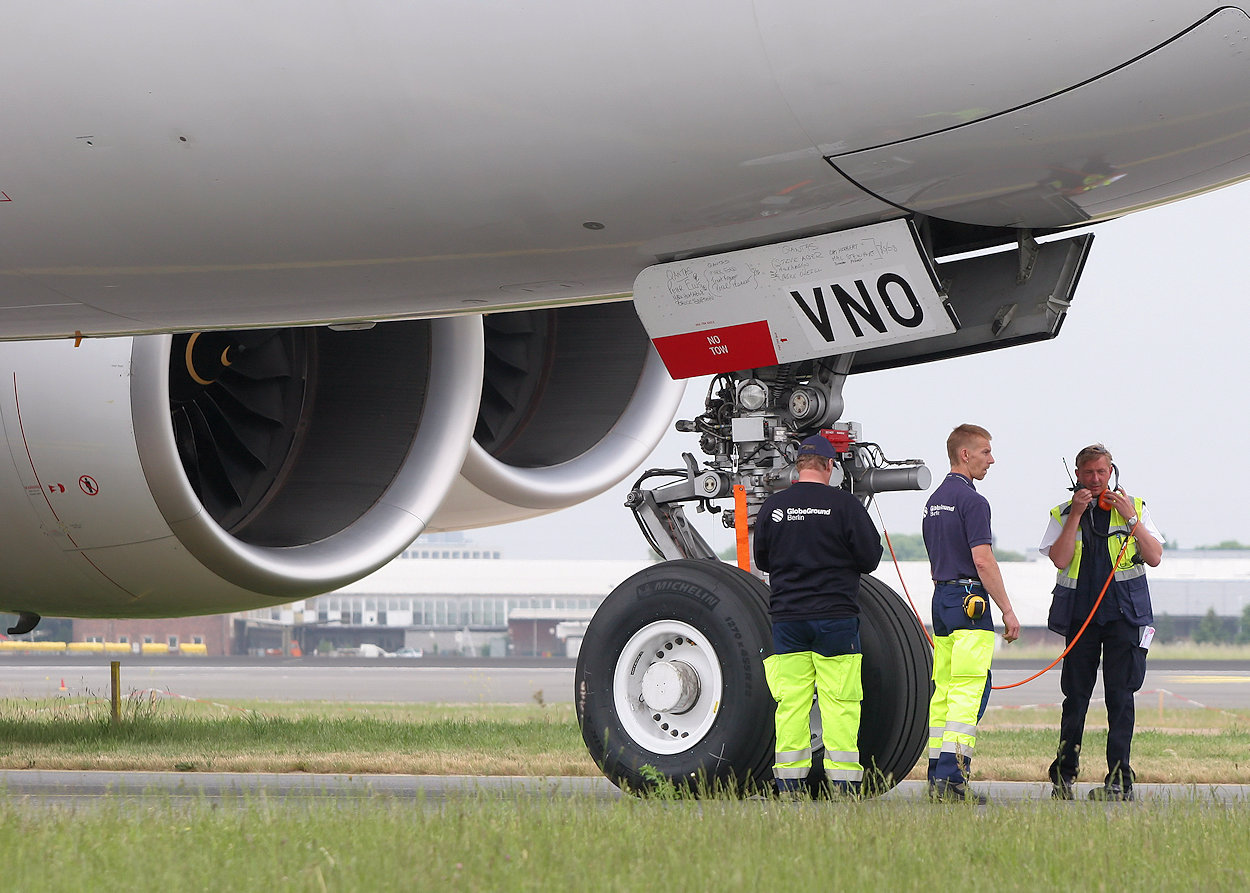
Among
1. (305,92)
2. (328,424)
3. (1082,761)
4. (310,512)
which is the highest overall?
(305,92)

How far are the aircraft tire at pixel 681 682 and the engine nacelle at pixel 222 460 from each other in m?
2.77

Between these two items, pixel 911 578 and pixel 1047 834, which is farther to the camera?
pixel 911 578

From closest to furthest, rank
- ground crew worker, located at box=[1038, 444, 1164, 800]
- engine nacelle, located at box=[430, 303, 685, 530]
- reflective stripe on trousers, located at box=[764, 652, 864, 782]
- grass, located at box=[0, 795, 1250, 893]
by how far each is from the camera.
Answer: grass, located at box=[0, 795, 1250, 893] < reflective stripe on trousers, located at box=[764, 652, 864, 782] < ground crew worker, located at box=[1038, 444, 1164, 800] < engine nacelle, located at box=[430, 303, 685, 530]

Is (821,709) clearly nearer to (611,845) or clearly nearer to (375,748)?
(611,845)

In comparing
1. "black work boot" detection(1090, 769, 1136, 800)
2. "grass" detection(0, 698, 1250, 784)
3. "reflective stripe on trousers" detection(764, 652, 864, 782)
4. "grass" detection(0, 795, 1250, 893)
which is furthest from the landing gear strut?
"grass" detection(0, 698, 1250, 784)

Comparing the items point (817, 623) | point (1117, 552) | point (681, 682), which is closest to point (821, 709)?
point (817, 623)

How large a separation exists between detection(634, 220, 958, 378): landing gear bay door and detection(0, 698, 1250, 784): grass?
9.41 feet

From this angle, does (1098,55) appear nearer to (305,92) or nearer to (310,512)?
(305,92)

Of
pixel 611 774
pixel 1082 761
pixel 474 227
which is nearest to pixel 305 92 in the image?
pixel 474 227

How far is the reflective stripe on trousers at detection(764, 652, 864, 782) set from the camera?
17.5ft

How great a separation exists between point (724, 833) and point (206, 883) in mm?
1489

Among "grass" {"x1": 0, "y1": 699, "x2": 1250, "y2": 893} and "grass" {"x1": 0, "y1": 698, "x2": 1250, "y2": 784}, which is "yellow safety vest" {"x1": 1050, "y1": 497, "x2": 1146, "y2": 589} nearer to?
"grass" {"x1": 0, "y1": 699, "x2": 1250, "y2": 893}

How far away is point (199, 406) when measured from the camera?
29.2 feet

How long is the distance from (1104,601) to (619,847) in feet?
10.6
